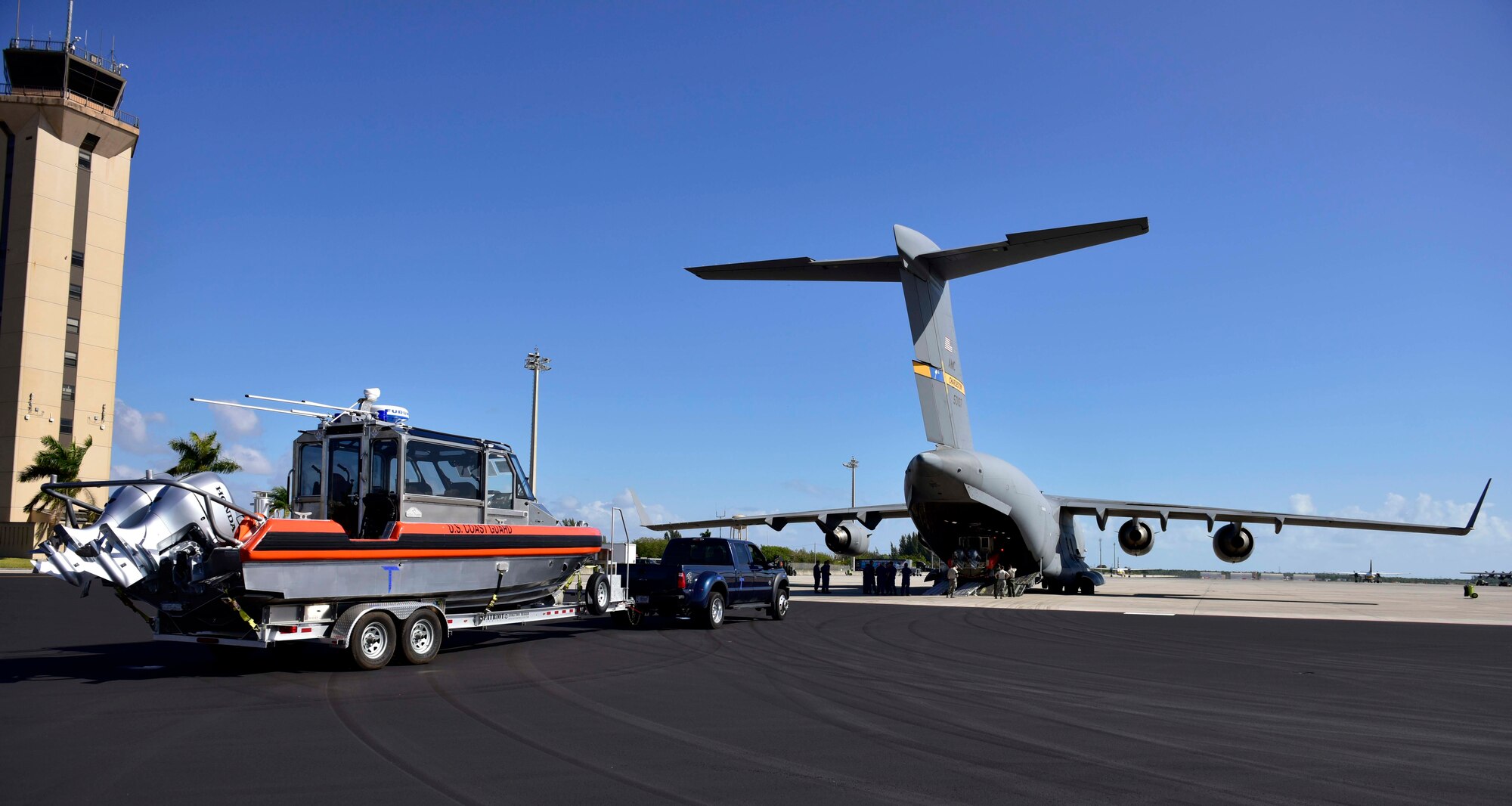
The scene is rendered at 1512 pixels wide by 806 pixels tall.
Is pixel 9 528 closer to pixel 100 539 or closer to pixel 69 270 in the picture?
pixel 69 270

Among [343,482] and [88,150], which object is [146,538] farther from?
[88,150]

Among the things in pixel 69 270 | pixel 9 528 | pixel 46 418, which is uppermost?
pixel 69 270

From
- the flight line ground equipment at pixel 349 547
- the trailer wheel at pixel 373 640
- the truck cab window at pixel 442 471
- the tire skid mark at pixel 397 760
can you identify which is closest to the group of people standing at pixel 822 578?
the flight line ground equipment at pixel 349 547

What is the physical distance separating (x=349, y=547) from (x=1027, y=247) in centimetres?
1649

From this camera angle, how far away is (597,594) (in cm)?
1694

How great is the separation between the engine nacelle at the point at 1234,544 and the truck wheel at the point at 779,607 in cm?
2034

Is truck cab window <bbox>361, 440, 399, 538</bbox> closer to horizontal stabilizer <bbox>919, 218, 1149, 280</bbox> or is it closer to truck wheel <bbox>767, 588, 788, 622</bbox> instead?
truck wheel <bbox>767, 588, 788, 622</bbox>

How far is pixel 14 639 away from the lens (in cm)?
1552

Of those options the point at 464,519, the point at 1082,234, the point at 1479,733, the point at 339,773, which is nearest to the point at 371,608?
the point at 464,519

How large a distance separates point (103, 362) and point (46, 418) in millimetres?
4763

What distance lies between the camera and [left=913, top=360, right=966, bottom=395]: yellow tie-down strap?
91.5 feet

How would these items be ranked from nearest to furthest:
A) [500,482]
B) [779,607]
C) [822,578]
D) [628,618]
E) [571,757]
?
1. [571,757]
2. [500,482]
3. [628,618]
4. [779,607]
5. [822,578]

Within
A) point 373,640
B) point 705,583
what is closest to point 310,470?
point 373,640

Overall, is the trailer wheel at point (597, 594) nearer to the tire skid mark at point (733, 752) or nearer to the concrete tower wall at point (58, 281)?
the tire skid mark at point (733, 752)
